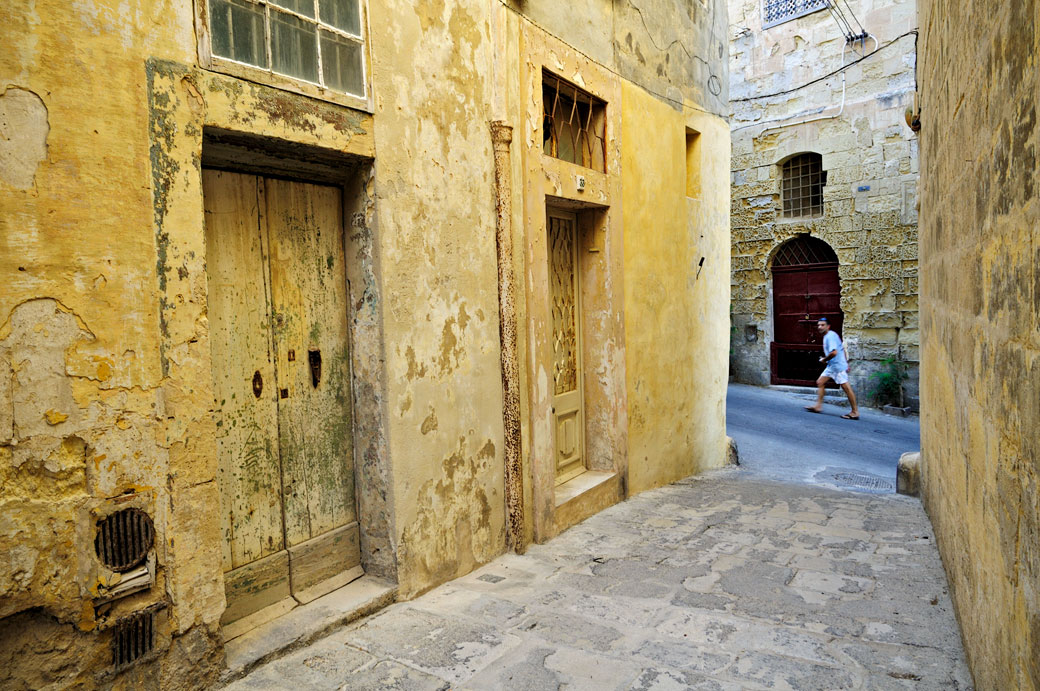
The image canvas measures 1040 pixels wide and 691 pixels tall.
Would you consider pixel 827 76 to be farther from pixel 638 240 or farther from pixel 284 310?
pixel 284 310

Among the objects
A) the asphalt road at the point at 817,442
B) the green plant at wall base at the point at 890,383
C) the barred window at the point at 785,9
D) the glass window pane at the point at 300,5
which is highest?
the barred window at the point at 785,9

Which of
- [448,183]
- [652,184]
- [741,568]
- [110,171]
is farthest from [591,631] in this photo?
[652,184]

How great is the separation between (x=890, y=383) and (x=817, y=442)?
3.59 metres

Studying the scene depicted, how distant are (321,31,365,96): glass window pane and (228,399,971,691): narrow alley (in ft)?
8.28

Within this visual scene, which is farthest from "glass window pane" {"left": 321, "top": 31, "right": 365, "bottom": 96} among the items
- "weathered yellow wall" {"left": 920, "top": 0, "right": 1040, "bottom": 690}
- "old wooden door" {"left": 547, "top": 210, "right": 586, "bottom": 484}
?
"weathered yellow wall" {"left": 920, "top": 0, "right": 1040, "bottom": 690}

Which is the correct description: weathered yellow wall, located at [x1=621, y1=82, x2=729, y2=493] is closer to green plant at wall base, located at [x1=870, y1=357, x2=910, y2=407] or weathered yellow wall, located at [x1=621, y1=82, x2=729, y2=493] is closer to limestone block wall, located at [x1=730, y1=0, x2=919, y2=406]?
green plant at wall base, located at [x1=870, y1=357, x2=910, y2=407]

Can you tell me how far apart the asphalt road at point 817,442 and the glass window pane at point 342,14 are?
5.89 meters

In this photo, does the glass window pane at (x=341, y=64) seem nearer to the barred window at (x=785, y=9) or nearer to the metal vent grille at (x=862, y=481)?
the metal vent grille at (x=862, y=481)

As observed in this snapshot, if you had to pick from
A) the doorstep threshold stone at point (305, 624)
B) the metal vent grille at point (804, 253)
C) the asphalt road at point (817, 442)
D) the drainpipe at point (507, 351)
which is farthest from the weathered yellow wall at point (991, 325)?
the metal vent grille at point (804, 253)

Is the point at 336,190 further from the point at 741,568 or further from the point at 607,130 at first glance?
the point at 741,568

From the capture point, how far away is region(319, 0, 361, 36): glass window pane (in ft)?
10.2

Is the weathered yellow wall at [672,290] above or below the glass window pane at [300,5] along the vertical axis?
below

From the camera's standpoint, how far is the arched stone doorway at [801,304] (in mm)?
13047

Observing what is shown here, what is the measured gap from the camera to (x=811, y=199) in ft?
43.4
